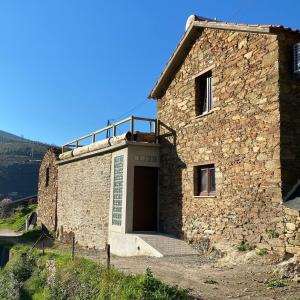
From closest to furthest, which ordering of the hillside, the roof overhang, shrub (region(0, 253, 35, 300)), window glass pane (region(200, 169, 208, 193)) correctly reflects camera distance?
the roof overhang
shrub (region(0, 253, 35, 300))
window glass pane (region(200, 169, 208, 193))
the hillside

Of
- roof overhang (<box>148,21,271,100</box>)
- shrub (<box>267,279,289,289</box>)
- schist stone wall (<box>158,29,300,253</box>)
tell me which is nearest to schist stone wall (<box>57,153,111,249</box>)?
schist stone wall (<box>158,29,300,253</box>)

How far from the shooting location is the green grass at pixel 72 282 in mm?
6706

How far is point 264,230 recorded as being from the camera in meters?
9.29

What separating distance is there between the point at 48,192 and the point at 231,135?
14469mm

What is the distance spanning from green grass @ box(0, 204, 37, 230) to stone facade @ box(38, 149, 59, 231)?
637 centimetres

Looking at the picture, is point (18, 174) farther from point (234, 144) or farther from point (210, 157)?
point (234, 144)

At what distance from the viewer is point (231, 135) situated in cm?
1067

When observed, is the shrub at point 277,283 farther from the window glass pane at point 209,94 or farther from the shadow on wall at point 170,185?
the window glass pane at point 209,94

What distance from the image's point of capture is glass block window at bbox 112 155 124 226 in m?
13.7

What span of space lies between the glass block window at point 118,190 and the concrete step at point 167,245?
1.39 meters

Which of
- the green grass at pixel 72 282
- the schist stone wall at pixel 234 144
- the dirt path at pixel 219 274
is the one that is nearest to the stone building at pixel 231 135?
the schist stone wall at pixel 234 144

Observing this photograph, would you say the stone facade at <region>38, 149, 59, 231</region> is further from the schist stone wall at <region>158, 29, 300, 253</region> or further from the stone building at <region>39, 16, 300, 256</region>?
the schist stone wall at <region>158, 29, 300, 253</region>

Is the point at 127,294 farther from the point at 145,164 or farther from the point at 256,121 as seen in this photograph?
the point at 145,164

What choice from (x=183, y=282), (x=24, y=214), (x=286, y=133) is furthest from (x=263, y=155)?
(x=24, y=214)
